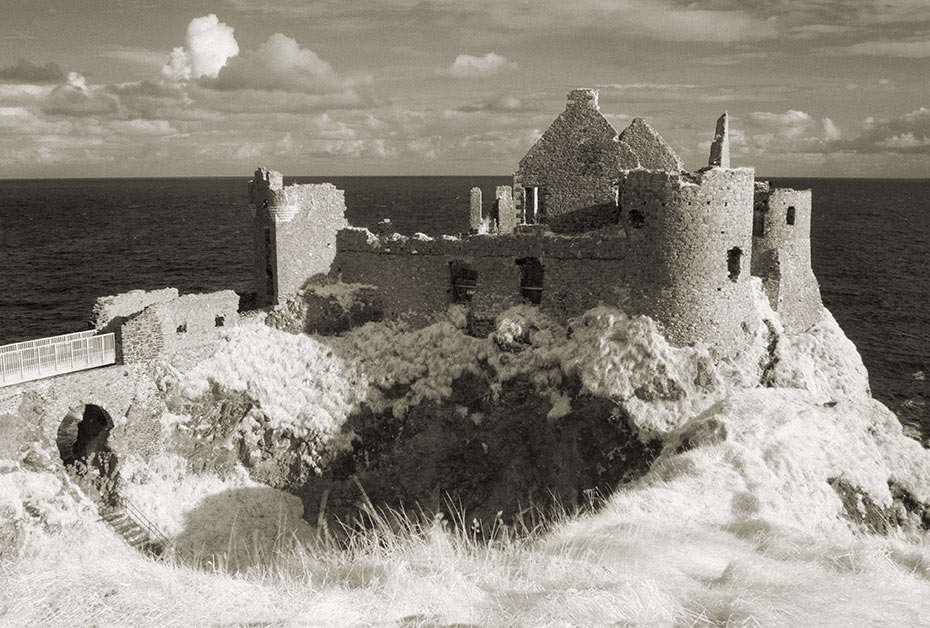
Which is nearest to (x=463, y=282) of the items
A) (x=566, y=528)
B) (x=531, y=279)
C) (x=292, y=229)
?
(x=531, y=279)

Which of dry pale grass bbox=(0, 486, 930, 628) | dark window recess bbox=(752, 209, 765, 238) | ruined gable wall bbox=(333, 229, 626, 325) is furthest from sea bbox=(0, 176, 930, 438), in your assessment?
dry pale grass bbox=(0, 486, 930, 628)

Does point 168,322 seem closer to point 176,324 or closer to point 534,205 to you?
point 176,324

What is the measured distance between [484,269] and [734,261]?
8.92 meters

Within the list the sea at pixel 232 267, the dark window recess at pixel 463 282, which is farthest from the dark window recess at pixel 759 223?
the sea at pixel 232 267

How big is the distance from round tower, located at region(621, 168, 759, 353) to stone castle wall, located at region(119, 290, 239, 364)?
14969 mm

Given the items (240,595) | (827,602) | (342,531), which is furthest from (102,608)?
(342,531)

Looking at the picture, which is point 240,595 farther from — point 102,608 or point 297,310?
point 297,310

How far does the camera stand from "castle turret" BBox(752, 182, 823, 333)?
32469mm

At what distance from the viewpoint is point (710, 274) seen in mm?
27781

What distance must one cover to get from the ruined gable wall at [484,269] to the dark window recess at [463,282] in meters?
0.30

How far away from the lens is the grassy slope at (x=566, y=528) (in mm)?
10219

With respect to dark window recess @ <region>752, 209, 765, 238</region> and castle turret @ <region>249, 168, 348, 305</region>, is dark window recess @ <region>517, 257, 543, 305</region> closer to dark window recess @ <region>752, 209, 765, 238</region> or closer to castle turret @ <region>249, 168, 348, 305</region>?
castle turret @ <region>249, 168, 348, 305</region>

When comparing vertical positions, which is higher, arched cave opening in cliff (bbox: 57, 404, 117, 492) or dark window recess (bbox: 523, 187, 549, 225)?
dark window recess (bbox: 523, 187, 549, 225)

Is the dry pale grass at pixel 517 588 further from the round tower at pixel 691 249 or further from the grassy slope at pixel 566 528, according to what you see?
the round tower at pixel 691 249
